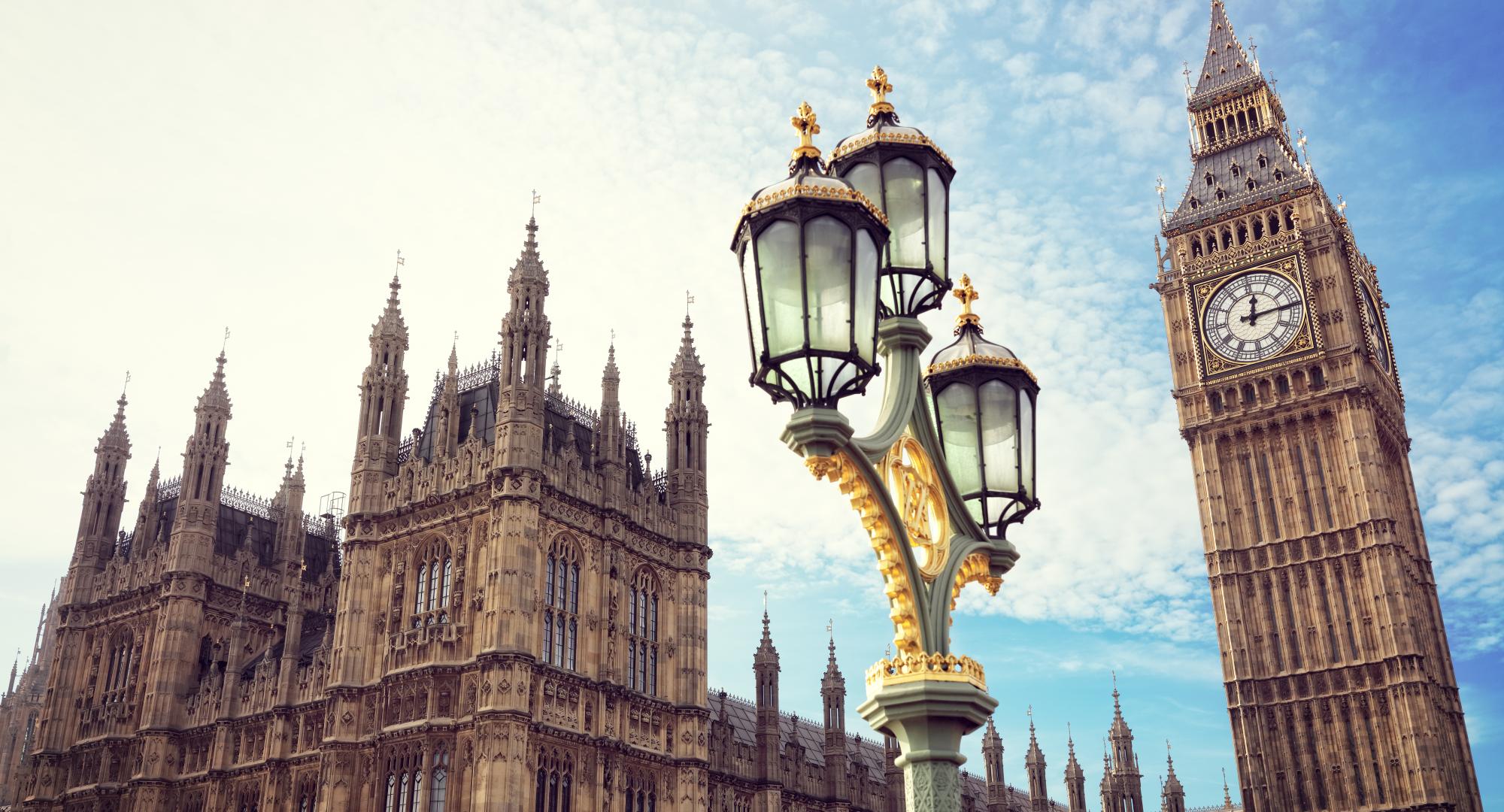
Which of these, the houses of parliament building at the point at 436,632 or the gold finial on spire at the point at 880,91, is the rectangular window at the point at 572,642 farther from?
the gold finial on spire at the point at 880,91

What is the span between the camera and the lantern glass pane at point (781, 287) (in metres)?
7.83

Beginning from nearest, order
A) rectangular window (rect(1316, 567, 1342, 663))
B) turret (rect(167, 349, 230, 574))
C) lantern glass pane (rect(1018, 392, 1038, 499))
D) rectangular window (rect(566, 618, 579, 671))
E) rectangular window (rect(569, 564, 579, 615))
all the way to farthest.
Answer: lantern glass pane (rect(1018, 392, 1038, 499)) → rectangular window (rect(566, 618, 579, 671)) → rectangular window (rect(569, 564, 579, 615)) → turret (rect(167, 349, 230, 574)) → rectangular window (rect(1316, 567, 1342, 663))

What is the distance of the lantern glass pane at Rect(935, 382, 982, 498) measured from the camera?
9.85m

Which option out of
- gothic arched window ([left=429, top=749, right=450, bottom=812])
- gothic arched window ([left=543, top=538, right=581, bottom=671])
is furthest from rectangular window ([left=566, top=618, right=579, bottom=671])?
gothic arched window ([left=429, top=749, right=450, bottom=812])

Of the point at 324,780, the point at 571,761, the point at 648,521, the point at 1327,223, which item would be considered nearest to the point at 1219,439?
the point at 1327,223

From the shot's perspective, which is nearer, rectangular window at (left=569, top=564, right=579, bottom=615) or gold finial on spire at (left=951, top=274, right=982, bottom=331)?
gold finial on spire at (left=951, top=274, right=982, bottom=331)

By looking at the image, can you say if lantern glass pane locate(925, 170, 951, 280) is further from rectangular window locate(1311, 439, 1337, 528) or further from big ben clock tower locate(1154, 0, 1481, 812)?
rectangular window locate(1311, 439, 1337, 528)

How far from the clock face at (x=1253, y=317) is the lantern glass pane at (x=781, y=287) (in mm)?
71650

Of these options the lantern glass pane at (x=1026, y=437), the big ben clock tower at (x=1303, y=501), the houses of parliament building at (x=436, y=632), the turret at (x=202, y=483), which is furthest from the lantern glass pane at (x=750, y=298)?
the big ben clock tower at (x=1303, y=501)

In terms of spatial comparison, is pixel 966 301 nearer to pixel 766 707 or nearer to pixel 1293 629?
pixel 766 707

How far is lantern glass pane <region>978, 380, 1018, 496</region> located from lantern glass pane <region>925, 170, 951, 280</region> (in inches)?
37.8

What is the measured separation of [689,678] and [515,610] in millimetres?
7928

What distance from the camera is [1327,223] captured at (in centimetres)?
7475

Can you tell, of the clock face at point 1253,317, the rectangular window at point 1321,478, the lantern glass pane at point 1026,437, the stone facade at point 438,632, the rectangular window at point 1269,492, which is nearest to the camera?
the lantern glass pane at point 1026,437
